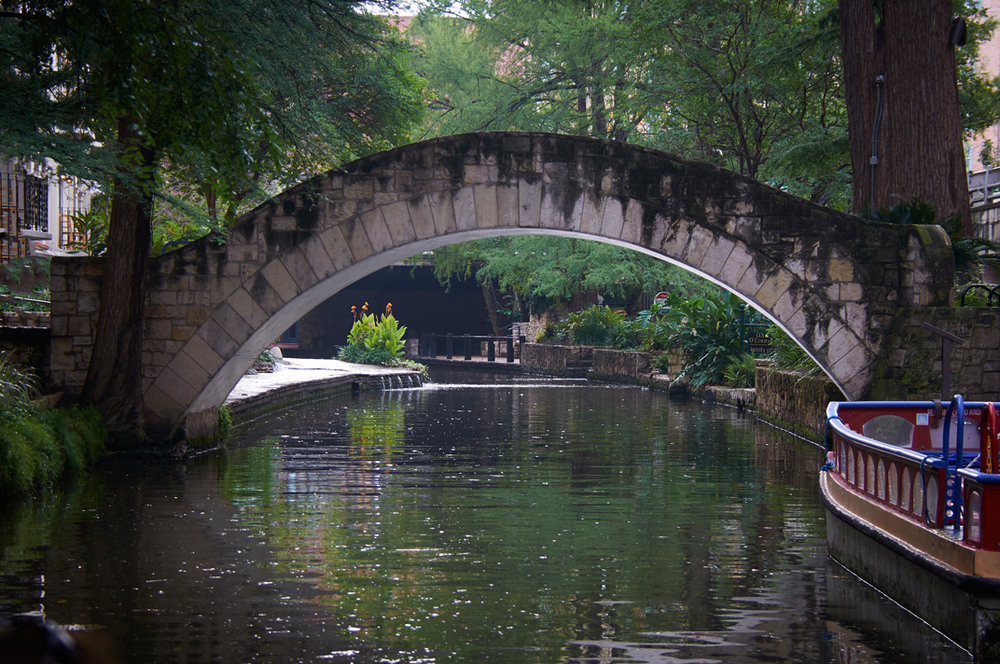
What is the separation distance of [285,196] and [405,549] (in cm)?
586

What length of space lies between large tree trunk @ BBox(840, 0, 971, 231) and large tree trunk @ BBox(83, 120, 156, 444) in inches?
328

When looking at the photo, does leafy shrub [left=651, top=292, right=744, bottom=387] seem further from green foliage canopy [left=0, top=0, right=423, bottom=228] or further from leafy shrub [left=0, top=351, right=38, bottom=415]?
leafy shrub [left=0, top=351, right=38, bottom=415]

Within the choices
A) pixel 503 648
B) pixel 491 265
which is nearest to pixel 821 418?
pixel 503 648

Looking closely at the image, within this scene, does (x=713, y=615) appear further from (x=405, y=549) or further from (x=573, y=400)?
(x=573, y=400)

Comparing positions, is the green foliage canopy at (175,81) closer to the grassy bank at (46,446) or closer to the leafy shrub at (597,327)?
the grassy bank at (46,446)

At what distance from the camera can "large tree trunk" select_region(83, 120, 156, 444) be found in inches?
486

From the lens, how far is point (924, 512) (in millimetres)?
6164

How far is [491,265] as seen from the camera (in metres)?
32.4

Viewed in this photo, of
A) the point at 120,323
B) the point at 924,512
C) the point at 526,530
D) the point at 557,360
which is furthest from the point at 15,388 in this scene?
the point at 557,360

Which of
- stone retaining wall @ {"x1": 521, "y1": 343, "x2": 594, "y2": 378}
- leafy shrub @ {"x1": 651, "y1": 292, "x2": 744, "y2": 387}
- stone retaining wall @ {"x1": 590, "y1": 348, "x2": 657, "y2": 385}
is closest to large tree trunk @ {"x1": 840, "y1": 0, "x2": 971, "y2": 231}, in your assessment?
leafy shrub @ {"x1": 651, "y1": 292, "x2": 744, "y2": 387}

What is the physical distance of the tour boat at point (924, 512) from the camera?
542 centimetres

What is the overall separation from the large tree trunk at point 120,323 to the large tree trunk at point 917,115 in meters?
8.34

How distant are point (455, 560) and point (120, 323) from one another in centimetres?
624

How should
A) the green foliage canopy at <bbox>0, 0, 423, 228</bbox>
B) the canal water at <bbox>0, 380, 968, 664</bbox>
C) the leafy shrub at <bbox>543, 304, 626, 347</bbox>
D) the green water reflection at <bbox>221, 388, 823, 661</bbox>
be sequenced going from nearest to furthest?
the canal water at <bbox>0, 380, 968, 664</bbox>, the green water reflection at <bbox>221, 388, 823, 661</bbox>, the green foliage canopy at <bbox>0, 0, 423, 228</bbox>, the leafy shrub at <bbox>543, 304, 626, 347</bbox>
